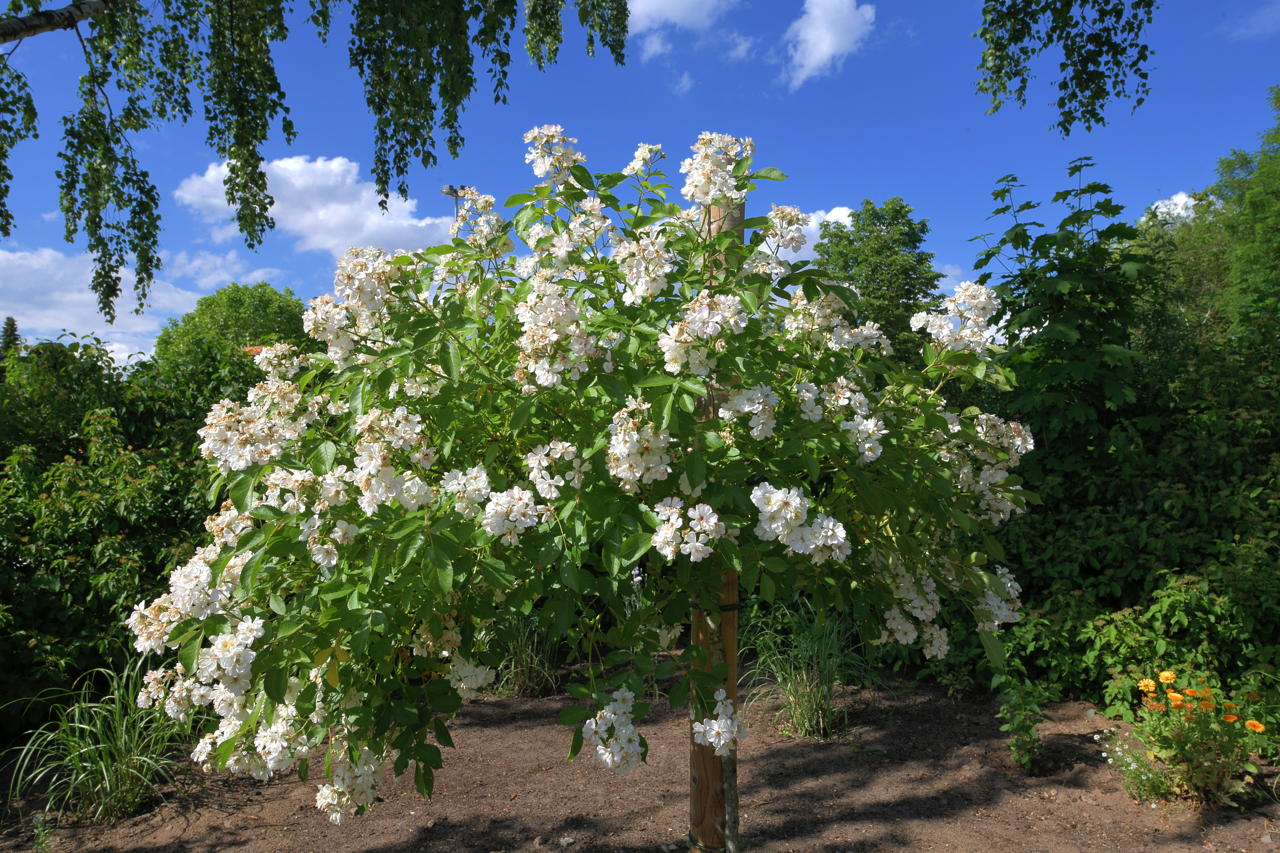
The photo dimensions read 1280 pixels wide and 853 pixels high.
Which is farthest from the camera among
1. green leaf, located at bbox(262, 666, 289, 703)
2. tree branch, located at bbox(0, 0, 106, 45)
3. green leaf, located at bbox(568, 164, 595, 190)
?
tree branch, located at bbox(0, 0, 106, 45)

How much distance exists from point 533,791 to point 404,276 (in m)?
2.43

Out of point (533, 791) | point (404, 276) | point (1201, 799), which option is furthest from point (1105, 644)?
point (404, 276)

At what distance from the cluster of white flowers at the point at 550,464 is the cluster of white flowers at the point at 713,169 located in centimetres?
70

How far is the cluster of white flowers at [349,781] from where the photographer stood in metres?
1.97

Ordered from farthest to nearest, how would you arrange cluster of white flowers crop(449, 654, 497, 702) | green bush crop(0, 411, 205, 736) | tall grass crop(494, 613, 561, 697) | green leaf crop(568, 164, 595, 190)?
tall grass crop(494, 613, 561, 697) → green bush crop(0, 411, 205, 736) → cluster of white flowers crop(449, 654, 497, 702) → green leaf crop(568, 164, 595, 190)

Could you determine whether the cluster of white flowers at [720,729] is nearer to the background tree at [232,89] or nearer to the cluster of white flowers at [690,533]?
the cluster of white flowers at [690,533]

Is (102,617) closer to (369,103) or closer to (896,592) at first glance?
(896,592)

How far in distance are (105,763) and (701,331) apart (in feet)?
10.8

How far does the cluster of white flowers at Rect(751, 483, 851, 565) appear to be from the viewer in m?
1.60

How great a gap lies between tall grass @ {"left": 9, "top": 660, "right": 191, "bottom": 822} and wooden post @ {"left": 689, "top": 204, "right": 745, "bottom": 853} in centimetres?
231

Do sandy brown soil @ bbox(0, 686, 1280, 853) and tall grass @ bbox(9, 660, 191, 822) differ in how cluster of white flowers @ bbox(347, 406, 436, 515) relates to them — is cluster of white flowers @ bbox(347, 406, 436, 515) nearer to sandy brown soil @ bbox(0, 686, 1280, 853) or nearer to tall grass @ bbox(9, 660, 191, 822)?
sandy brown soil @ bbox(0, 686, 1280, 853)

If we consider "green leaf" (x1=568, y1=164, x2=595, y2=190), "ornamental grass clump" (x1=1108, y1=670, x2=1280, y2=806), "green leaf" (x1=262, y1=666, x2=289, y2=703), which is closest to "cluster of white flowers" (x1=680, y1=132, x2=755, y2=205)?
"green leaf" (x1=568, y1=164, x2=595, y2=190)

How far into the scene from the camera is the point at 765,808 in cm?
327

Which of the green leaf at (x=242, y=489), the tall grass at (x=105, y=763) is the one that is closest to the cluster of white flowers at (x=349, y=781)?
the green leaf at (x=242, y=489)
